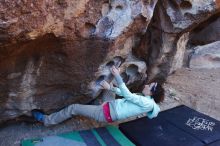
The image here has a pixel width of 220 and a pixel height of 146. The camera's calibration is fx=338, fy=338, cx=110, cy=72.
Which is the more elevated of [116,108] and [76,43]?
[76,43]

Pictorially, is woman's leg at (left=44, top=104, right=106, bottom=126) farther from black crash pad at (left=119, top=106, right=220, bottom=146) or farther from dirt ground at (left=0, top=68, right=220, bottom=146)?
black crash pad at (left=119, top=106, right=220, bottom=146)

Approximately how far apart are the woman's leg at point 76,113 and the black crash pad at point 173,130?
295 millimetres

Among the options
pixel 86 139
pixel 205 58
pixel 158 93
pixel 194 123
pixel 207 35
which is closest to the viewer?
pixel 86 139

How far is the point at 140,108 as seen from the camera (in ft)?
9.58

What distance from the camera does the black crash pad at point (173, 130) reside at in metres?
2.96

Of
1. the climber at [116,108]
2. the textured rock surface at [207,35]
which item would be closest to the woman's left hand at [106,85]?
the climber at [116,108]

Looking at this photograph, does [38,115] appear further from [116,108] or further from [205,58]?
[205,58]

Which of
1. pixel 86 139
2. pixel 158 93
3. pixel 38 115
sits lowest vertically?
pixel 86 139

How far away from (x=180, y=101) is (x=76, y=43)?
1.86 meters

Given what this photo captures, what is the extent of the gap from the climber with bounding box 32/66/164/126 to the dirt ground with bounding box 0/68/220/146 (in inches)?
5.5

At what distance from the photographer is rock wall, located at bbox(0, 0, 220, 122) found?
235cm

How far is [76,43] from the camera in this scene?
8.96 feet

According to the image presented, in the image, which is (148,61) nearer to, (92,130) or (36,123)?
(92,130)

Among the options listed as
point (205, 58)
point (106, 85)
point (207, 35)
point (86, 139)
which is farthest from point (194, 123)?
point (207, 35)
